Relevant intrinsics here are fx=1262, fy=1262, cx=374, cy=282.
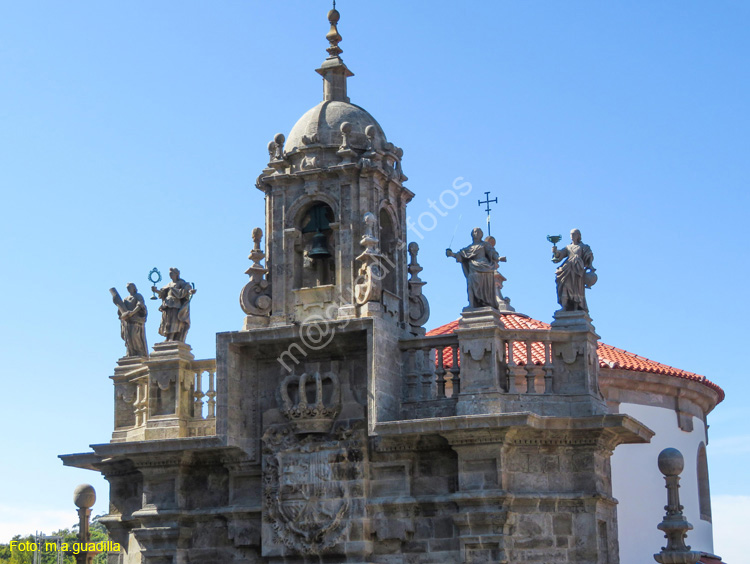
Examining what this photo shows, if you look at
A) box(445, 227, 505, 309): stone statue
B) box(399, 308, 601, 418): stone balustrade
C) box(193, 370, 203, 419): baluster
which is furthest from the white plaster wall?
box(193, 370, 203, 419): baluster

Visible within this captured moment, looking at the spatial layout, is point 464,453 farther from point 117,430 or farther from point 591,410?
point 117,430

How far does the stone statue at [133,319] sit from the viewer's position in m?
22.7

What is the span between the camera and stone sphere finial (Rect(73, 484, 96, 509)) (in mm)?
23656

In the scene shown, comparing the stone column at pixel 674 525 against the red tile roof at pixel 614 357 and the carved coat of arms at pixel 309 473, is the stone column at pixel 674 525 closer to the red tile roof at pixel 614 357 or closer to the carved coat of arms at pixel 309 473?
the carved coat of arms at pixel 309 473

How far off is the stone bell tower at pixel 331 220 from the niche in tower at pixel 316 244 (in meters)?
0.02

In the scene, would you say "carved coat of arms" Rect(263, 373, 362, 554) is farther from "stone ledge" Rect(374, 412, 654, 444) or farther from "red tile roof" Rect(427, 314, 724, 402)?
"red tile roof" Rect(427, 314, 724, 402)


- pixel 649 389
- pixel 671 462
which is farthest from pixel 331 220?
pixel 649 389

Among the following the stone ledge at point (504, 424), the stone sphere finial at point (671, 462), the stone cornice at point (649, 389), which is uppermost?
the stone cornice at point (649, 389)

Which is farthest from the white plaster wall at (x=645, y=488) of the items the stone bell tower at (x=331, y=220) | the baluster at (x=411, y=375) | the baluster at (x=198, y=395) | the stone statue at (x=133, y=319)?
the stone statue at (x=133, y=319)

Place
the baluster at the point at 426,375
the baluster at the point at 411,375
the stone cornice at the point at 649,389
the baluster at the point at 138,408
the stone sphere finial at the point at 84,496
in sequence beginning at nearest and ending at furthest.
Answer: the baluster at the point at 426,375 < the baluster at the point at 411,375 < the baluster at the point at 138,408 < the stone sphere finial at the point at 84,496 < the stone cornice at the point at 649,389

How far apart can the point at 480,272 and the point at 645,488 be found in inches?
376

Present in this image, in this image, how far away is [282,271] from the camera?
2103 centimetres

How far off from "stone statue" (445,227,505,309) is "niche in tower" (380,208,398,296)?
2000 millimetres

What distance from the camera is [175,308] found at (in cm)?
2150
